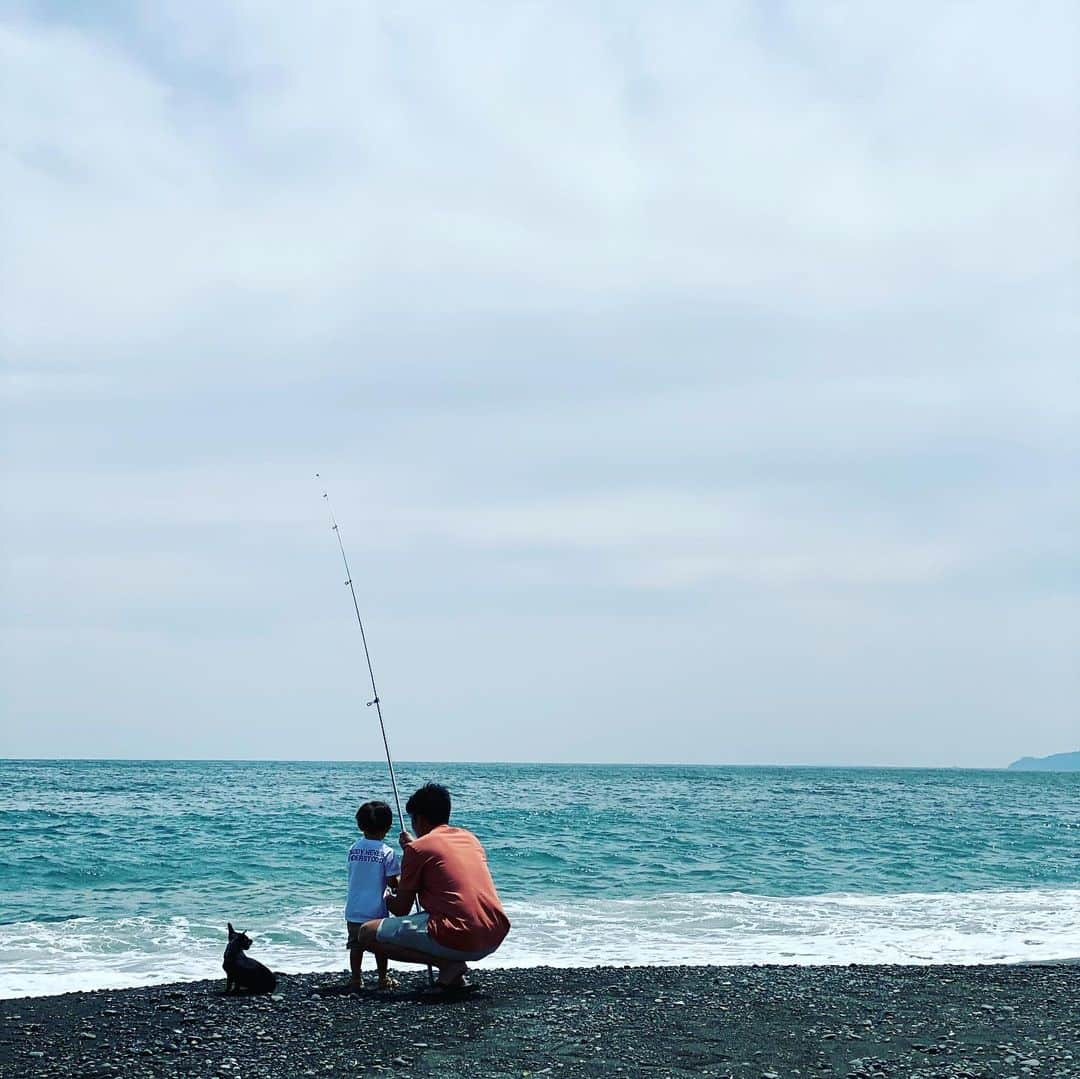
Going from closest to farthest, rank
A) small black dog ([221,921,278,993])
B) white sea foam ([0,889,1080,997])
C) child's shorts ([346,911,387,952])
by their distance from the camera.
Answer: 1. child's shorts ([346,911,387,952])
2. small black dog ([221,921,278,993])
3. white sea foam ([0,889,1080,997])

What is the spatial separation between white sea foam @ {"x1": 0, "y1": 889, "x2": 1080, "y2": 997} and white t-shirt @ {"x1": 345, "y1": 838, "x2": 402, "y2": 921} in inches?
131

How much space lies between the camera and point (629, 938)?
40.7ft

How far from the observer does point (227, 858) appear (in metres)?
20.3

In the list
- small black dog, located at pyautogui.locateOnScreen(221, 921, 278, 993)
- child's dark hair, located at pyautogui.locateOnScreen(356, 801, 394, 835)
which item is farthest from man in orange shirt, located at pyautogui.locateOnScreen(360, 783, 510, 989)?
small black dog, located at pyautogui.locateOnScreen(221, 921, 278, 993)

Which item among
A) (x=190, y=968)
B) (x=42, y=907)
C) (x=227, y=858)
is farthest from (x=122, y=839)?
(x=190, y=968)

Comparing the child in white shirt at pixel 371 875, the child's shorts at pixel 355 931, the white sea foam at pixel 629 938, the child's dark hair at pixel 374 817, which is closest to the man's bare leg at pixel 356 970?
the child in white shirt at pixel 371 875

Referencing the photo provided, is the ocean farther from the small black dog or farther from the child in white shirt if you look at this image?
the child in white shirt

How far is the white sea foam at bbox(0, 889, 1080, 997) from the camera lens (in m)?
10.7

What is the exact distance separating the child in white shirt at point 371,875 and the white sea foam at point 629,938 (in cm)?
331

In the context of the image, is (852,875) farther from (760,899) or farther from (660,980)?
(660,980)

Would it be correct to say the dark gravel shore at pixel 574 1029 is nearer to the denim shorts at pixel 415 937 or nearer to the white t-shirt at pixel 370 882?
the denim shorts at pixel 415 937

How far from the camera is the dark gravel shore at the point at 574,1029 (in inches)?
232

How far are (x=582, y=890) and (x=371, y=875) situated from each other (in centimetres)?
984

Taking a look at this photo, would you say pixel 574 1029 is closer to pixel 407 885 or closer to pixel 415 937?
pixel 415 937
